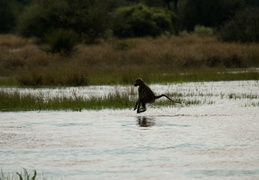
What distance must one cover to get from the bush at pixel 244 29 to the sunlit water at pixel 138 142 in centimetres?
2025

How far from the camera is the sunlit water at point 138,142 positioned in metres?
10.4

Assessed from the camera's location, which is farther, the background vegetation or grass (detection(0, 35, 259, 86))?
the background vegetation

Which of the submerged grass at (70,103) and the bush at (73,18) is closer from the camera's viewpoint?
the submerged grass at (70,103)

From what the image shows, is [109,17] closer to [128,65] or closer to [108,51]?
[108,51]

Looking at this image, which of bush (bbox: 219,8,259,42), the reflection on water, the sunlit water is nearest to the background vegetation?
bush (bbox: 219,8,259,42)

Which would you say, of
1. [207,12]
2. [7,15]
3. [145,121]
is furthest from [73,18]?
[7,15]

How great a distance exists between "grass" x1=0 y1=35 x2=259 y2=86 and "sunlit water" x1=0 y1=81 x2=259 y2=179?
7.72 meters

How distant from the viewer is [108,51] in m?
34.0

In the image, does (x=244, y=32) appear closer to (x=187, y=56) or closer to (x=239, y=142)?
(x=187, y=56)

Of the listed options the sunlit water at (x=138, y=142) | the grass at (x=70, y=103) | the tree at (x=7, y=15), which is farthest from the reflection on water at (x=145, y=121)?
the tree at (x=7, y=15)

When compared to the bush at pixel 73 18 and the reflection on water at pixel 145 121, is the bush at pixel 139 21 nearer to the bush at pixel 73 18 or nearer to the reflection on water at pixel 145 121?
the bush at pixel 73 18

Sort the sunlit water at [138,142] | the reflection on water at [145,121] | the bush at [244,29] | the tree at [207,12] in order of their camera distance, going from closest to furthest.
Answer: the sunlit water at [138,142] → the reflection on water at [145,121] → the bush at [244,29] → the tree at [207,12]

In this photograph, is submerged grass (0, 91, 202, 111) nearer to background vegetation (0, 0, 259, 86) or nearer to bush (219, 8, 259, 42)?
background vegetation (0, 0, 259, 86)

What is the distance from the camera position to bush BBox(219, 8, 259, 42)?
3878 centimetres
